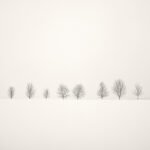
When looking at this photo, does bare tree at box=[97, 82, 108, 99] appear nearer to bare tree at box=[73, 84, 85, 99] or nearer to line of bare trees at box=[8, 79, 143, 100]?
line of bare trees at box=[8, 79, 143, 100]

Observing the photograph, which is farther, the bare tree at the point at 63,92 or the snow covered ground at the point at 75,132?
the bare tree at the point at 63,92

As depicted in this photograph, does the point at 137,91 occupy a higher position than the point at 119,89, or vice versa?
the point at 119,89

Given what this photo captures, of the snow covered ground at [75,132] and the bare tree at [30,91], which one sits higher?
the bare tree at [30,91]

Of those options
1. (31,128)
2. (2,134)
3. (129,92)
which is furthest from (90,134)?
(129,92)

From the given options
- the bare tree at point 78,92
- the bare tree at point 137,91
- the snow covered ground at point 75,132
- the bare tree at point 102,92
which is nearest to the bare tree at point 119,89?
the bare tree at point 137,91

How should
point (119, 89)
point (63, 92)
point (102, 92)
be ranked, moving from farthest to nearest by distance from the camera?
1. point (102, 92)
2. point (63, 92)
3. point (119, 89)

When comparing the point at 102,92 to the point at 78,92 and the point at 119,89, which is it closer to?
the point at 119,89

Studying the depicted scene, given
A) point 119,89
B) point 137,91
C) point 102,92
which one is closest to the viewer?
point 119,89

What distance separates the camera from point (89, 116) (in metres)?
37.9

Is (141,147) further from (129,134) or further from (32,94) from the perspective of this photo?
(32,94)

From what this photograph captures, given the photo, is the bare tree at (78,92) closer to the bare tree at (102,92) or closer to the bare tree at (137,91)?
the bare tree at (102,92)

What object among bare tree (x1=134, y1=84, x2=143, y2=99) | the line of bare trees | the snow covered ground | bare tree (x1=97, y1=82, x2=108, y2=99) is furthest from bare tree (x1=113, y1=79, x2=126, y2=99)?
the snow covered ground

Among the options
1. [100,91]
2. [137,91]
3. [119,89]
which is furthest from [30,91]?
[137,91]

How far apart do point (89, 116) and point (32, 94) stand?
80079 millimetres
